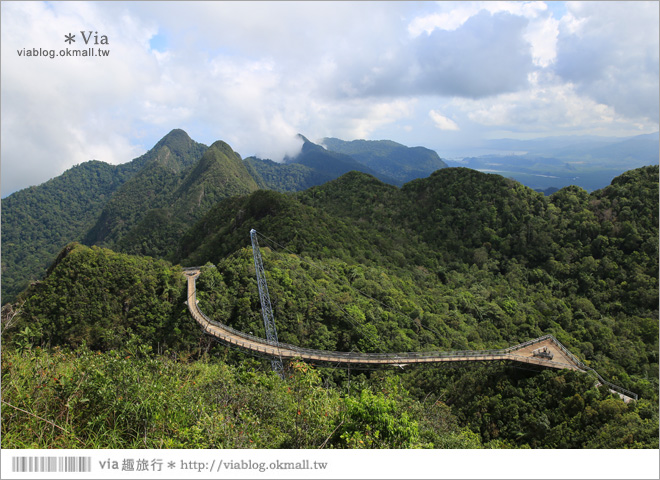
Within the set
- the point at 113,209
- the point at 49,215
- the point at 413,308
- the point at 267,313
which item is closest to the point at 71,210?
the point at 49,215

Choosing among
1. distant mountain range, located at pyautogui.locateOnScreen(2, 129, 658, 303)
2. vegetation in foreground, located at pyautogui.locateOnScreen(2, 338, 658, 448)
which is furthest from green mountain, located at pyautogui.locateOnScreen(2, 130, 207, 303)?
vegetation in foreground, located at pyautogui.locateOnScreen(2, 338, 658, 448)

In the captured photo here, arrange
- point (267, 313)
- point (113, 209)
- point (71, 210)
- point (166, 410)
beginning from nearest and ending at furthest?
point (166, 410) → point (267, 313) → point (113, 209) → point (71, 210)

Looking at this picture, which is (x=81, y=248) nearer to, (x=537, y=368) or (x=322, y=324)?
(x=322, y=324)

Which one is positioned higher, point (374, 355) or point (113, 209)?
point (113, 209)

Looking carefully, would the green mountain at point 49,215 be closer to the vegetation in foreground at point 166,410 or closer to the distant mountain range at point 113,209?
the distant mountain range at point 113,209

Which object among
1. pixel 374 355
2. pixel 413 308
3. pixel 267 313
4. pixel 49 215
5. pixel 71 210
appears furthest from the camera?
pixel 71 210

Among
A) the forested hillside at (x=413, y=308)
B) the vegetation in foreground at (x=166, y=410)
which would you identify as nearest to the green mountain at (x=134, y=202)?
the forested hillside at (x=413, y=308)

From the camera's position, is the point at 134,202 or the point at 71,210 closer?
the point at 134,202

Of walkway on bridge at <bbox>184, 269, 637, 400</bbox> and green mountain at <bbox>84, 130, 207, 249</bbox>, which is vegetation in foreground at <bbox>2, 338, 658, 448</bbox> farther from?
green mountain at <bbox>84, 130, 207, 249</bbox>

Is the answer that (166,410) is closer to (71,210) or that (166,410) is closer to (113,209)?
(113,209)

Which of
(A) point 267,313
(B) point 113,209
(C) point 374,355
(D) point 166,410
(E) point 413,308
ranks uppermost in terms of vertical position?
(B) point 113,209
